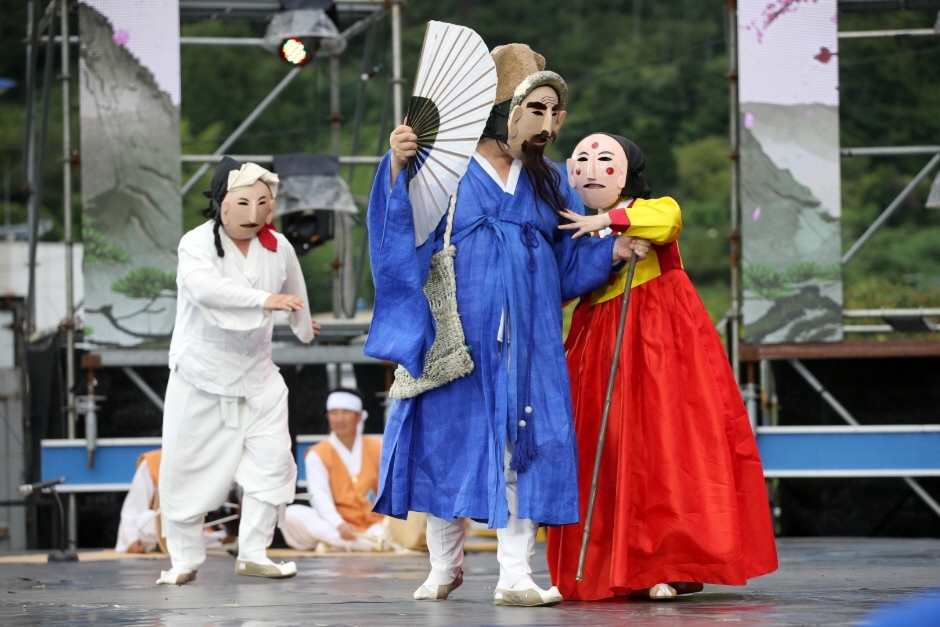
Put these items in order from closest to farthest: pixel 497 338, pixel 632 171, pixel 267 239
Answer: pixel 497 338, pixel 632 171, pixel 267 239

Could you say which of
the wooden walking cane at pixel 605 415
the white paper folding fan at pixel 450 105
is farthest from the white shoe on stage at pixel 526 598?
the white paper folding fan at pixel 450 105

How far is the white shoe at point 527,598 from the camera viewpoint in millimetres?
3338

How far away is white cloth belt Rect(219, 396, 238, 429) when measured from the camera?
183 inches

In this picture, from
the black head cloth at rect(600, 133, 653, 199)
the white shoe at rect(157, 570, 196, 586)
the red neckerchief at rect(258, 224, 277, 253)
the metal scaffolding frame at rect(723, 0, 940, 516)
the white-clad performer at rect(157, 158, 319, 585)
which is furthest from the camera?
the metal scaffolding frame at rect(723, 0, 940, 516)

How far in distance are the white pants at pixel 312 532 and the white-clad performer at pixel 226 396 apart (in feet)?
6.65

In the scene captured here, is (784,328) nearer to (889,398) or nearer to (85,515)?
(889,398)

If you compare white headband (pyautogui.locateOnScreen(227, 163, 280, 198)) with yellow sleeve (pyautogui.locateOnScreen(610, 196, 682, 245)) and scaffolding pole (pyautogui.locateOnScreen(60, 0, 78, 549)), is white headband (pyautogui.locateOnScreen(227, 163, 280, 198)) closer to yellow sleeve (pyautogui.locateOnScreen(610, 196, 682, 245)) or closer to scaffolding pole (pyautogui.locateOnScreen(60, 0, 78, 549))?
yellow sleeve (pyautogui.locateOnScreen(610, 196, 682, 245))

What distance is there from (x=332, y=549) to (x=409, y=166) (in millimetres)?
3614

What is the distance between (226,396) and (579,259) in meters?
1.52

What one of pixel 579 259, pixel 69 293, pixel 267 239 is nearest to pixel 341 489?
pixel 69 293

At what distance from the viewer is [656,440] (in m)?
3.56

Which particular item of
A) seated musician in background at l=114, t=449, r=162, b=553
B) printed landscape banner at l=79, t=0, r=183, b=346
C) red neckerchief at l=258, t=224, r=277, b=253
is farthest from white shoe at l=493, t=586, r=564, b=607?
printed landscape banner at l=79, t=0, r=183, b=346

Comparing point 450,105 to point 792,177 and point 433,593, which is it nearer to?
point 433,593

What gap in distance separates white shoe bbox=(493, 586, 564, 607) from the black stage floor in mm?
40
